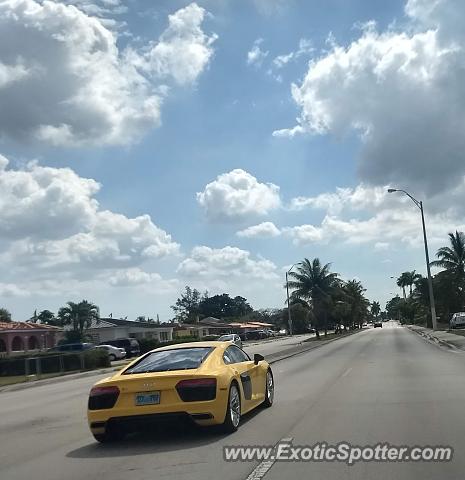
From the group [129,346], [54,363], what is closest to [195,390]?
[54,363]

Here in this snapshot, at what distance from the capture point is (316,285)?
72375 millimetres

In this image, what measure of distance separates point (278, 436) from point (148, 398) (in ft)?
6.13

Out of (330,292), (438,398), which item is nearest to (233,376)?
(438,398)

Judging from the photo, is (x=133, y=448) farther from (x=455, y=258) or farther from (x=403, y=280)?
(x=403, y=280)

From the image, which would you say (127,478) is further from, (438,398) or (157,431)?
(438,398)

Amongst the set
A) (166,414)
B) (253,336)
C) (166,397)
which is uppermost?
(166,397)

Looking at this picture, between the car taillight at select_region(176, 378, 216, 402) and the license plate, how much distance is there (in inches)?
12.2

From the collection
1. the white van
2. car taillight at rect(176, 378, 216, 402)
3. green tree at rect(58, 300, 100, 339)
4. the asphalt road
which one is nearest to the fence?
the asphalt road

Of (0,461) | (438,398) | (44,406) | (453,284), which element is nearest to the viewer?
(0,461)

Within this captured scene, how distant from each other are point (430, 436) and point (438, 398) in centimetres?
408

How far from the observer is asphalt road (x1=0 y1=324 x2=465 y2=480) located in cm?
720

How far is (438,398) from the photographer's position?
1254 cm

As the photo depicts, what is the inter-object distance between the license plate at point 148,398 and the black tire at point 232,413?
3.28 feet

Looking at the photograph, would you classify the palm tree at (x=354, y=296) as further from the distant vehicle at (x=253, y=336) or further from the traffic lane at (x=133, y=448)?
the traffic lane at (x=133, y=448)
